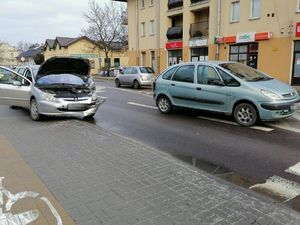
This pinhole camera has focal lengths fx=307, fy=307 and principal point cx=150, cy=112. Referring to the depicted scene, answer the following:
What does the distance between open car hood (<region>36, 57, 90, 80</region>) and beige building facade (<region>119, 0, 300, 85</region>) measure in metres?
14.4

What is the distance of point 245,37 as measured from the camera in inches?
861

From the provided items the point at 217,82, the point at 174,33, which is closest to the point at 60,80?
the point at 217,82

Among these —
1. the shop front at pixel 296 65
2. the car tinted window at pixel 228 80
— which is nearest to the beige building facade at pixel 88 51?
the shop front at pixel 296 65

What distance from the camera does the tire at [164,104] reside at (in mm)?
9875

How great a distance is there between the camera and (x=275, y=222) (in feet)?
10.2

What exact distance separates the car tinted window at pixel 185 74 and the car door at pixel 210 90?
0.25 metres

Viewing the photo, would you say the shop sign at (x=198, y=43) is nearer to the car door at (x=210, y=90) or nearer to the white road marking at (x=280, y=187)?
the car door at (x=210, y=90)

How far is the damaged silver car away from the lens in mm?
8328

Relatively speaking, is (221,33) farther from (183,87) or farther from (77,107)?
(77,107)

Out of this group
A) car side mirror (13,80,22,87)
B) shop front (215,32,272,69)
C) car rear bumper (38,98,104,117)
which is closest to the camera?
car rear bumper (38,98,104,117)

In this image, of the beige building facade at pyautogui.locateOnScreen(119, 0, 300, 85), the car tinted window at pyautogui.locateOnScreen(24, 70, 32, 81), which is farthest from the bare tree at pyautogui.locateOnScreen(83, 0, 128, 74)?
the car tinted window at pyautogui.locateOnScreen(24, 70, 32, 81)

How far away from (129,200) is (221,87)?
5416 millimetres

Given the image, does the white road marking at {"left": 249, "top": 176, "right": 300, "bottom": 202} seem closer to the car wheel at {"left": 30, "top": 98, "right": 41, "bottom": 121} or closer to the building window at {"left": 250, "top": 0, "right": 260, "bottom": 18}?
the car wheel at {"left": 30, "top": 98, "right": 41, "bottom": 121}

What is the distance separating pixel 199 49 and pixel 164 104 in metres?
18.1
